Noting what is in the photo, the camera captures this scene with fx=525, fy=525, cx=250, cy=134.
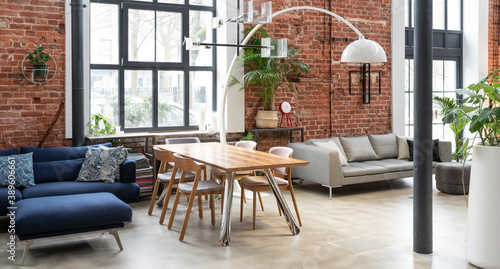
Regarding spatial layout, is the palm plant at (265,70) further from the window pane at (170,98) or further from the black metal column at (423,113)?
the black metal column at (423,113)

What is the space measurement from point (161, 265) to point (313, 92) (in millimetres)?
5217

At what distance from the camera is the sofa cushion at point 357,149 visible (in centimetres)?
841

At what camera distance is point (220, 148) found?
668 centimetres

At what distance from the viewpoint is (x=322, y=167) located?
7469 mm

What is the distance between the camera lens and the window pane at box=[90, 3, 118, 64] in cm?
765

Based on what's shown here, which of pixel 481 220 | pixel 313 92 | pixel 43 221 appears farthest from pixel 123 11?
pixel 481 220

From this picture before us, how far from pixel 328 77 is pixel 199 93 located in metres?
2.31

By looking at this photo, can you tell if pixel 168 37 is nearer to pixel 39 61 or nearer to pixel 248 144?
pixel 39 61

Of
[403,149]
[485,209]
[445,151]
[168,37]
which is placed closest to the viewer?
[485,209]

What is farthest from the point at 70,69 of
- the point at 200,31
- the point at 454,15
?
the point at 454,15

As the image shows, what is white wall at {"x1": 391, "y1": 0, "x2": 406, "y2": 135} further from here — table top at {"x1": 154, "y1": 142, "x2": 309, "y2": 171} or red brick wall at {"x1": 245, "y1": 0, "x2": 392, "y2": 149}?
table top at {"x1": 154, "y1": 142, "x2": 309, "y2": 171}

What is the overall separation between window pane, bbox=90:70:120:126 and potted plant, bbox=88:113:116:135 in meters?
0.15

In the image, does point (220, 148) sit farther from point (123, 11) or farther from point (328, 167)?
point (123, 11)

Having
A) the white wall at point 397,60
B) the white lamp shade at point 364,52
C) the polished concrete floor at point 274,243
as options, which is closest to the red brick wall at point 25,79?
the polished concrete floor at point 274,243
